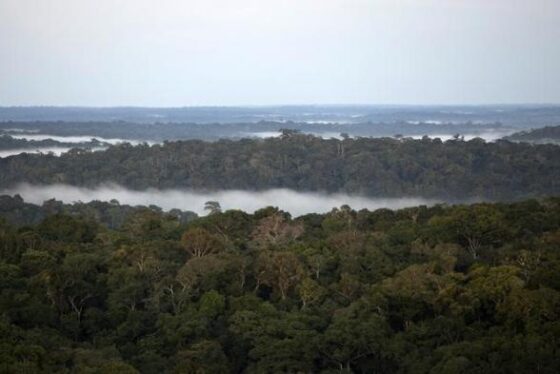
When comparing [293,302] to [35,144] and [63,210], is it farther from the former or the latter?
[35,144]

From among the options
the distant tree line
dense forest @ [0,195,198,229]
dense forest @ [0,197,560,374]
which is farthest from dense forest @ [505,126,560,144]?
dense forest @ [0,197,560,374]

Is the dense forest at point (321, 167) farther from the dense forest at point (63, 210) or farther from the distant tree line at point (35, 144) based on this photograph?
the distant tree line at point (35, 144)

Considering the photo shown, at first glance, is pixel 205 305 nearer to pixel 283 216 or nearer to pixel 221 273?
pixel 221 273

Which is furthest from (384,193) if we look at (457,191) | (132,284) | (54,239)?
(132,284)

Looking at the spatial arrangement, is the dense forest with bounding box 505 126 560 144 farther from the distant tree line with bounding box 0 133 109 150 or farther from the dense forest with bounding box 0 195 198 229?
the dense forest with bounding box 0 195 198 229

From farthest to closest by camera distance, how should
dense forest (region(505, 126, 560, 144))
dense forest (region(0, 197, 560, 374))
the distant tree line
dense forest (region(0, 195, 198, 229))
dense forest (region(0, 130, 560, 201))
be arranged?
the distant tree line < dense forest (region(505, 126, 560, 144)) < dense forest (region(0, 130, 560, 201)) < dense forest (region(0, 195, 198, 229)) < dense forest (region(0, 197, 560, 374))

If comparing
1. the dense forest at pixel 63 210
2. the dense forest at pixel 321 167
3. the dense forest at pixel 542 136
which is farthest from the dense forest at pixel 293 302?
the dense forest at pixel 542 136
